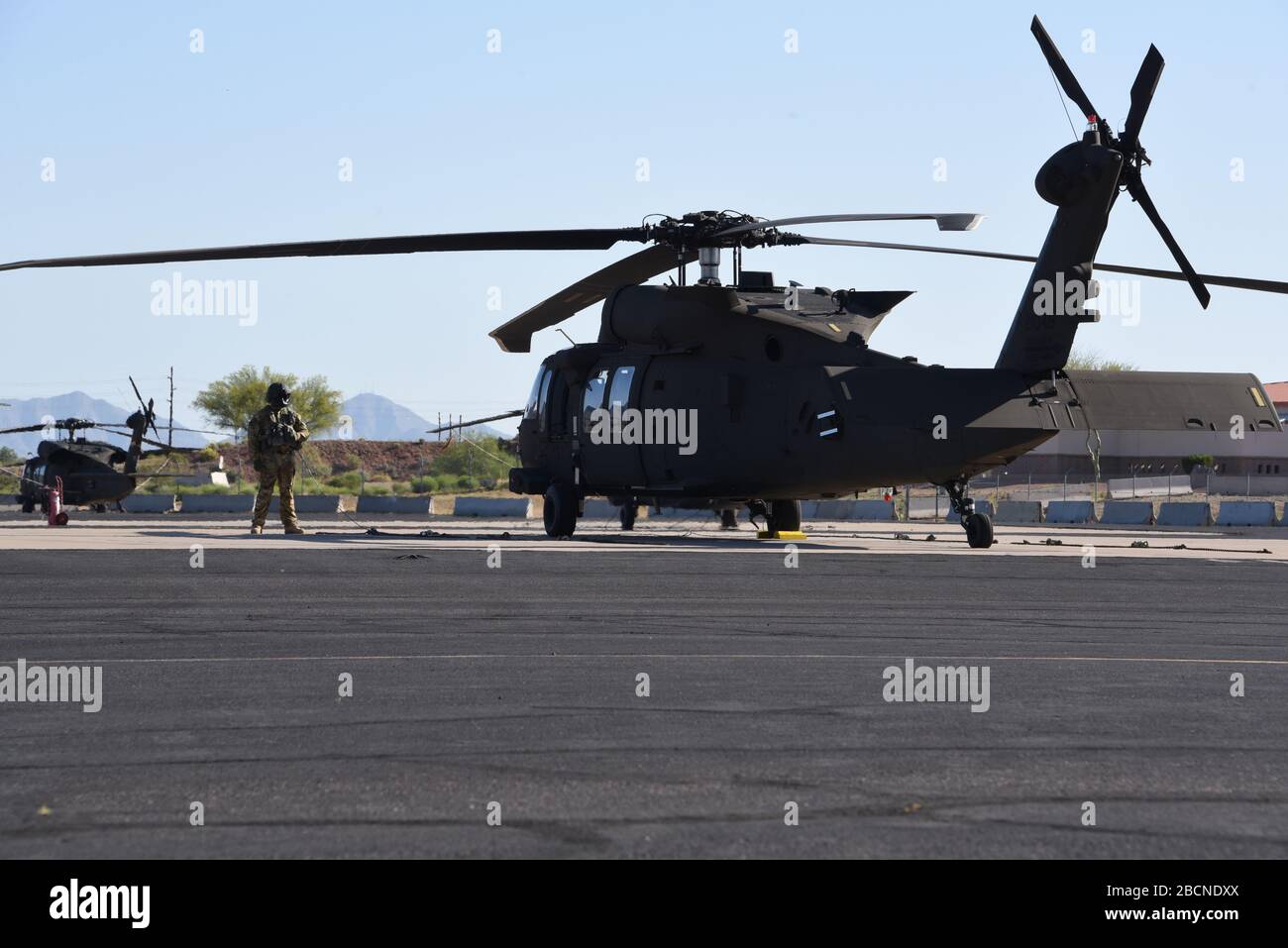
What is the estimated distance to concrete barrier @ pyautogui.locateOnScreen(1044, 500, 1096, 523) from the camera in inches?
1788

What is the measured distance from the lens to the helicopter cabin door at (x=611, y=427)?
80.9 feet

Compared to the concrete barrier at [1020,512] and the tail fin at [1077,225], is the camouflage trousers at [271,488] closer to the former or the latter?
the tail fin at [1077,225]

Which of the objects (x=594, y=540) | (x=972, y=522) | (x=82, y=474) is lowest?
(x=594, y=540)

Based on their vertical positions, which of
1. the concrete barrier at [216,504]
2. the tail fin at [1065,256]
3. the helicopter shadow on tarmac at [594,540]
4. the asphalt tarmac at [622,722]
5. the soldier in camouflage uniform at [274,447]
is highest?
the tail fin at [1065,256]

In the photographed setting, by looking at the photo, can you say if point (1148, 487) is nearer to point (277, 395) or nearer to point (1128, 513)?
point (1128, 513)

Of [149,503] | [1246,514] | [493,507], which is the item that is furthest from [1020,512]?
[149,503]

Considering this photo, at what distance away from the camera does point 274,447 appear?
77.6 feet

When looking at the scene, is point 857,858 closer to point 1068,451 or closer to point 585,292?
point 585,292

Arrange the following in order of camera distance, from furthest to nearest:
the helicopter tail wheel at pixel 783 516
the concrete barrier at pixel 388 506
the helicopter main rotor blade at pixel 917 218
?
the concrete barrier at pixel 388 506 < the helicopter tail wheel at pixel 783 516 < the helicopter main rotor blade at pixel 917 218

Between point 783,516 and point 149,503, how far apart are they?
112 ft

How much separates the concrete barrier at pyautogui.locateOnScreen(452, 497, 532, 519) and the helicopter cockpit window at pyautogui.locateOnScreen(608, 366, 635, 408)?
19.3m

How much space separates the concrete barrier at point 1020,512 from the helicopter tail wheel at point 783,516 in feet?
67.5

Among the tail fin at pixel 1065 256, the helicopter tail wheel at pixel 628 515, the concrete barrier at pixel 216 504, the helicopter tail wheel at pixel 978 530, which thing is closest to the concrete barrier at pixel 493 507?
the concrete barrier at pixel 216 504

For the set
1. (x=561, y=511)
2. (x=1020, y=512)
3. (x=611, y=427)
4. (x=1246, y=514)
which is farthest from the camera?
(x=1020, y=512)
